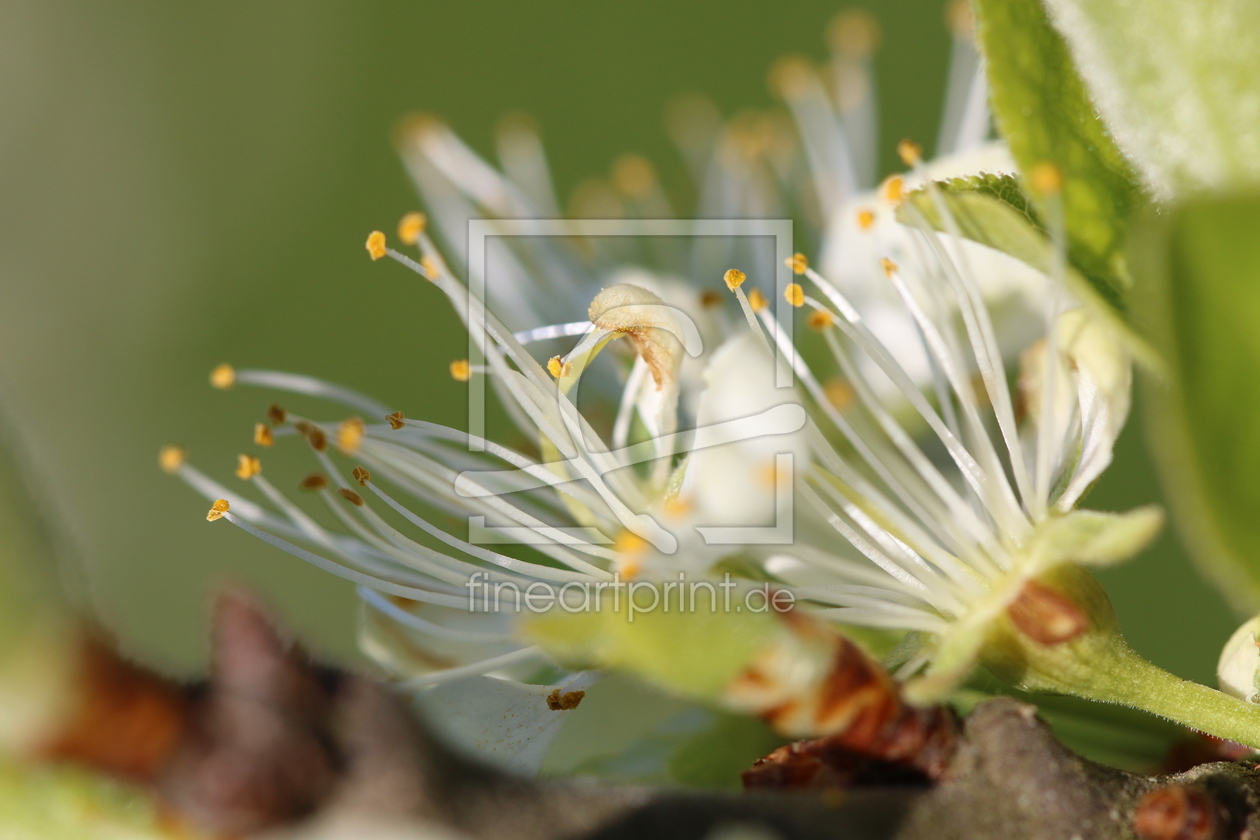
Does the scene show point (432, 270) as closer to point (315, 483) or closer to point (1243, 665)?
point (315, 483)

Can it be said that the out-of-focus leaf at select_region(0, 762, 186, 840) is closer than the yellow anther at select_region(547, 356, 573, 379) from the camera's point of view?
Yes

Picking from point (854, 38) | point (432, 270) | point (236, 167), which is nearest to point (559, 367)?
point (432, 270)

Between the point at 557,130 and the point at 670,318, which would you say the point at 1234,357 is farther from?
the point at 557,130

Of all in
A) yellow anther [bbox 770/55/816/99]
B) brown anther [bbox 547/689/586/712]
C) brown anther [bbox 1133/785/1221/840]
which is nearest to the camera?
brown anther [bbox 1133/785/1221/840]

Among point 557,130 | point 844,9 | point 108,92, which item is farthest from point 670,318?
point 108,92

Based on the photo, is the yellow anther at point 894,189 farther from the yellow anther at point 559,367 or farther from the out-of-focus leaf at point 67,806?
the out-of-focus leaf at point 67,806

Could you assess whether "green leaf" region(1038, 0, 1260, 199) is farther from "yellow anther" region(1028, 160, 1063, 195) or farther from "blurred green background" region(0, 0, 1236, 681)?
"blurred green background" region(0, 0, 1236, 681)

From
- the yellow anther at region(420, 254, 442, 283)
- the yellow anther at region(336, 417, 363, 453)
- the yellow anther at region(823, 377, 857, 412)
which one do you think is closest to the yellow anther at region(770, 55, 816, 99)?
the yellow anther at region(823, 377, 857, 412)
